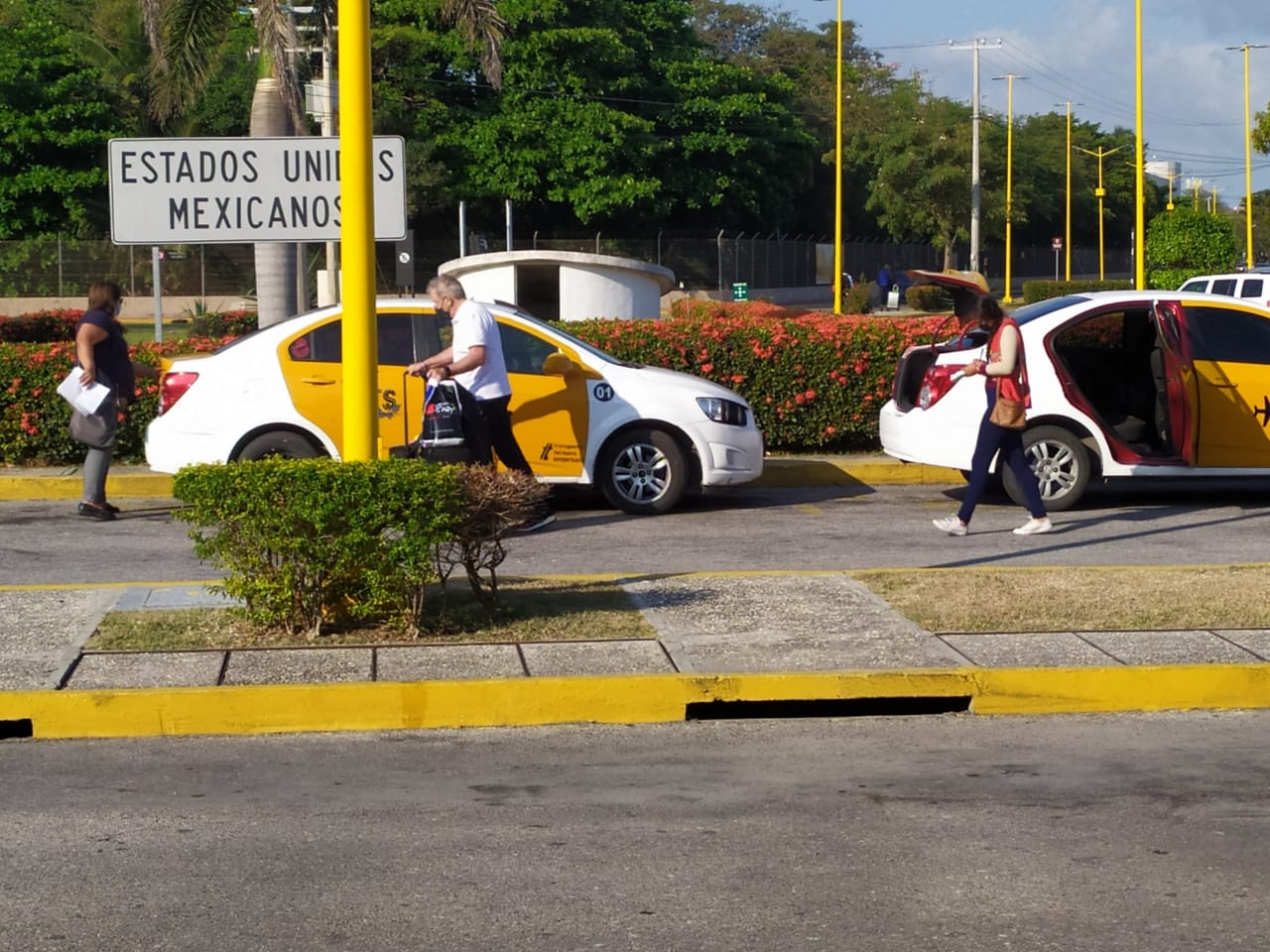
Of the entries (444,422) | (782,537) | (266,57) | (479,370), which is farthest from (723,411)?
(266,57)

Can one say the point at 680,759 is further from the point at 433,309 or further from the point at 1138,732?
the point at 433,309

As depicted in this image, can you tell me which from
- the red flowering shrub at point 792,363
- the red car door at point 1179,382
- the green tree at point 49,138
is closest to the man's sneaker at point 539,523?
the red flowering shrub at point 792,363

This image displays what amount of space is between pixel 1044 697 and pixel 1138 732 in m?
0.46

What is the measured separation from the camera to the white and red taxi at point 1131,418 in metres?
12.3

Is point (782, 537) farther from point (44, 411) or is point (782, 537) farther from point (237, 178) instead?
point (44, 411)

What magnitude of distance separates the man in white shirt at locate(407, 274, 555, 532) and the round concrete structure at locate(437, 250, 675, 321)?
52.8 ft

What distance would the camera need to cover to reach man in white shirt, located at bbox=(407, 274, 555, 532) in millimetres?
11055

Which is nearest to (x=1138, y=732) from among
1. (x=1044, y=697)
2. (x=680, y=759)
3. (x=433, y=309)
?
(x=1044, y=697)

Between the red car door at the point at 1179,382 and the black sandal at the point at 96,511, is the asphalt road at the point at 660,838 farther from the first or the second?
the black sandal at the point at 96,511

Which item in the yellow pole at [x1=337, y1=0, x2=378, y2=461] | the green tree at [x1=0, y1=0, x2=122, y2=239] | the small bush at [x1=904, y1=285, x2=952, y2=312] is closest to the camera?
the yellow pole at [x1=337, y1=0, x2=378, y2=461]

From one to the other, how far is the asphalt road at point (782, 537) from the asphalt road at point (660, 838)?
3.52 metres

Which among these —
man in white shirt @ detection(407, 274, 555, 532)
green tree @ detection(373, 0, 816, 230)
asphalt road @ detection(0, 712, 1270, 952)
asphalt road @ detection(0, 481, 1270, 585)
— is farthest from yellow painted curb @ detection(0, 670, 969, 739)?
green tree @ detection(373, 0, 816, 230)

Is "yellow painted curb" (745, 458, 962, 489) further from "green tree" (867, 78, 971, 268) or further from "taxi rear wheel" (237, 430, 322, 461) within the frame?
"green tree" (867, 78, 971, 268)

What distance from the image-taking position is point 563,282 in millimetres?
27984
